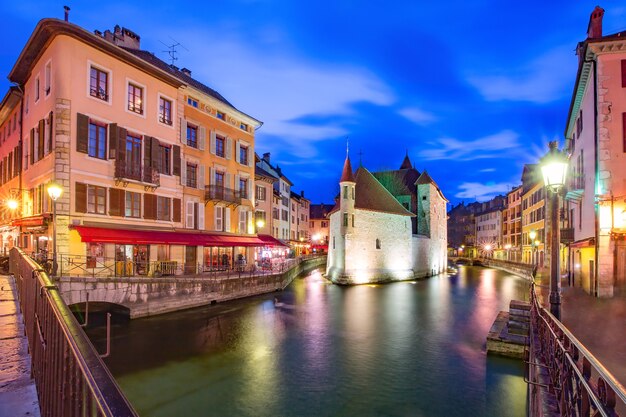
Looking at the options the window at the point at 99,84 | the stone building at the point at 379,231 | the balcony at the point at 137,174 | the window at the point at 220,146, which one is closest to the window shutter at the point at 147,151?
the balcony at the point at 137,174

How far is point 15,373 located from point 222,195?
24258 millimetres

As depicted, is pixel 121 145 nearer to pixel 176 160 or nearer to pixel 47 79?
pixel 176 160

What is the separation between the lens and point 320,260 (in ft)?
208

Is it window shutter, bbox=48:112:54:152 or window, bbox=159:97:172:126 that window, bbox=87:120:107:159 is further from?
window, bbox=159:97:172:126

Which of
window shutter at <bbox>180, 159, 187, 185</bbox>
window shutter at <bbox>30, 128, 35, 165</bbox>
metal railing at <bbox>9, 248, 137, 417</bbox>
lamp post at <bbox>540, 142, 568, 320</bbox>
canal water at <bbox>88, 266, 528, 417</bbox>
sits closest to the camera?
metal railing at <bbox>9, 248, 137, 417</bbox>

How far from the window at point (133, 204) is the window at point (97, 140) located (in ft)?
8.39

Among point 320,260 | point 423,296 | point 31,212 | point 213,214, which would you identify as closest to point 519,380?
point 423,296

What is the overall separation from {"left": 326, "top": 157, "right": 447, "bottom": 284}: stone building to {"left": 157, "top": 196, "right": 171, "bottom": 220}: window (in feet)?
61.3

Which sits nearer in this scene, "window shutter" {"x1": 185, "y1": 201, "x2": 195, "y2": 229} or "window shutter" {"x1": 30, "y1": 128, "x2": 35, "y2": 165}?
"window shutter" {"x1": 30, "y1": 128, "x2": 35, "y2": 165}

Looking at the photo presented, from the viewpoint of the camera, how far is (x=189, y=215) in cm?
2623

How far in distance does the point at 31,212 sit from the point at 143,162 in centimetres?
674

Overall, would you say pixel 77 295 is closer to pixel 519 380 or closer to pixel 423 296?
pixel 519 380

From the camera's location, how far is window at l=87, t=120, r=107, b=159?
20328 millimetres

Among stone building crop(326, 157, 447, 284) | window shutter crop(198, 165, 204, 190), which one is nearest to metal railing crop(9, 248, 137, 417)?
window shutter crop(198, 165, 204, 190)
